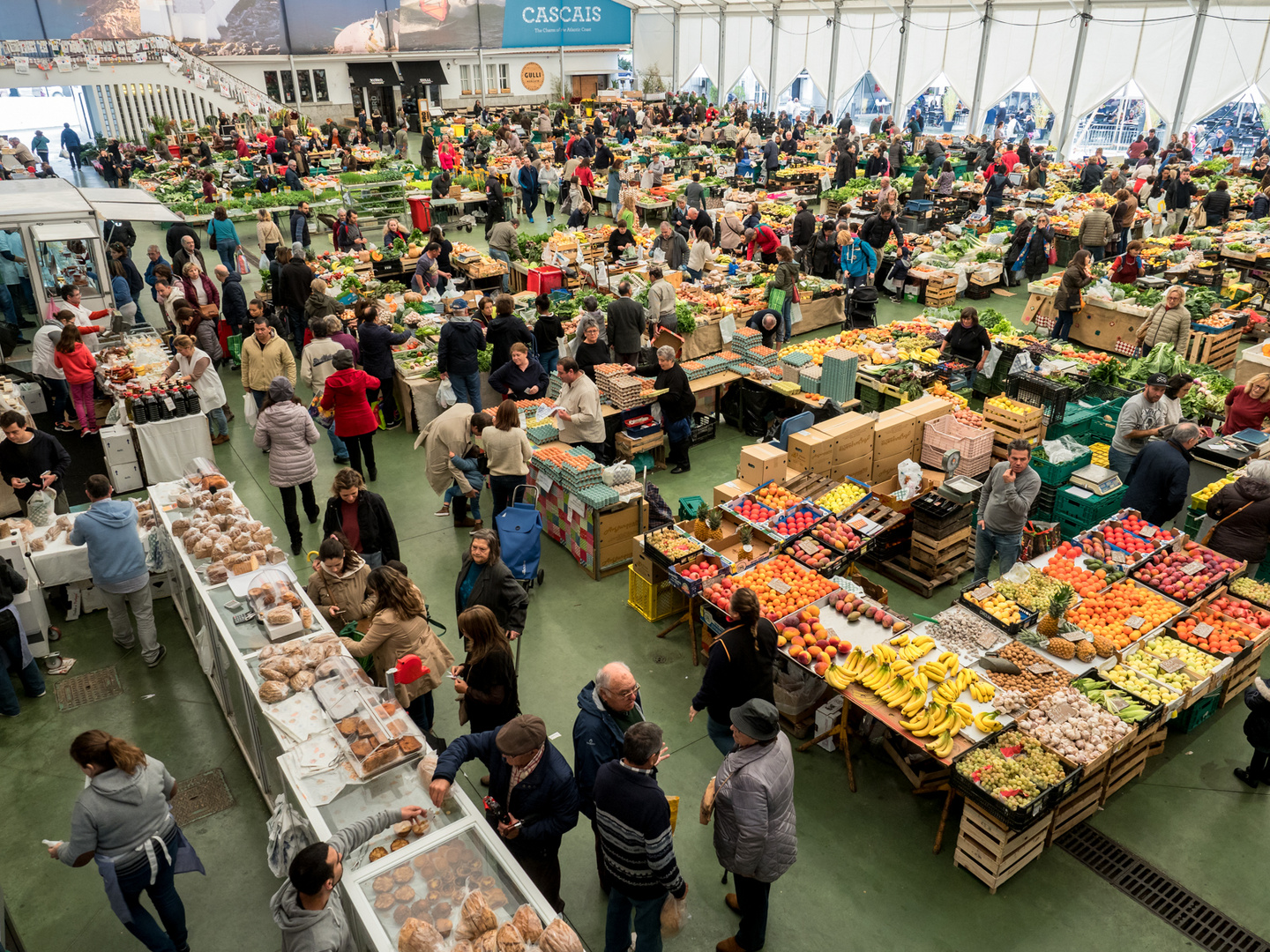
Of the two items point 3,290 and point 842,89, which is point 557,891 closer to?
point 3,290

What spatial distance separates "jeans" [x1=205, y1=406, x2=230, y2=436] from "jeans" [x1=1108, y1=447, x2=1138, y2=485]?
9454 millimetres

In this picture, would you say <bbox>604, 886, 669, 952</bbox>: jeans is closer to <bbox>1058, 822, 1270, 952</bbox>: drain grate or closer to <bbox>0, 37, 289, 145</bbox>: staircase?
<bbox>1058, 822, 1270, 952</bbox>: drain grate

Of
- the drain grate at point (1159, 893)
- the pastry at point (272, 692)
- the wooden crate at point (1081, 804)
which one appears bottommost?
the drain grate at point (1159, 893)

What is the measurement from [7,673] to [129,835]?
2871 mm

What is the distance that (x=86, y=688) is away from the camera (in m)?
6.46

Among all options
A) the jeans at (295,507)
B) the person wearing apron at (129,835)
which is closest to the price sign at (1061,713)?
the person wearing apron at (129,835)

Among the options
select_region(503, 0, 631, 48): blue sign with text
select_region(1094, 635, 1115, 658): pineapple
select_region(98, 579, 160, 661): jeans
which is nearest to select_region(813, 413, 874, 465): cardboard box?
select_region(1094, 635, 1115, 658): pineapple

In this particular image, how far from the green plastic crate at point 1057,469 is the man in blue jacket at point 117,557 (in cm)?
757

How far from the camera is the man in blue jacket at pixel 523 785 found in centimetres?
382

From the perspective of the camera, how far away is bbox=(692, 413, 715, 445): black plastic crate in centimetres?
998

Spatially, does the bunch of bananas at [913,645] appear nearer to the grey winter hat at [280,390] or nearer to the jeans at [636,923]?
the jeans at [636,923]

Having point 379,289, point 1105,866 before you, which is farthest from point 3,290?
point 1105,866

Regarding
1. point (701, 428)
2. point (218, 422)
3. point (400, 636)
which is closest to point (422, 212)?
point (218, 422)

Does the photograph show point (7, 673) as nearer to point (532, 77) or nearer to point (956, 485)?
point (956, 485)
